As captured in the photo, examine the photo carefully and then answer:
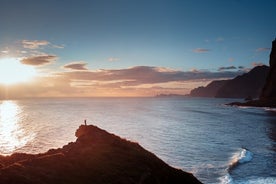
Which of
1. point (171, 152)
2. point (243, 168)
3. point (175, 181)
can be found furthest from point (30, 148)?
point (175, 181)

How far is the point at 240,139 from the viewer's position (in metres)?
64.6

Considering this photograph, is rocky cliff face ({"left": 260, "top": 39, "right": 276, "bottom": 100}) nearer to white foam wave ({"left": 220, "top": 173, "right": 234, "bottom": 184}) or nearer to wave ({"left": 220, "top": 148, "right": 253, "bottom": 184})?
wave ({"left": 220, "top": 148, "right": 253, "bottom": 184})

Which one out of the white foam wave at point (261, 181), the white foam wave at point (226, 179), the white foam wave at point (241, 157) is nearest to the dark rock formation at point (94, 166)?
the white foam wave at point (226, 179)

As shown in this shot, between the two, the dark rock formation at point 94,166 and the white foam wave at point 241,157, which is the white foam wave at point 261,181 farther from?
the dark rock formation at point 94,166

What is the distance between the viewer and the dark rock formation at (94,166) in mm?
15195

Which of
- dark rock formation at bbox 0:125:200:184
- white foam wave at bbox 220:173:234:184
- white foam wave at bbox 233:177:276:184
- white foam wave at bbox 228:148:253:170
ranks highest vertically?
dark rock formation at bbox 0:125:200:184

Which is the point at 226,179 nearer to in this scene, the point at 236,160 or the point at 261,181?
the point at 261,181

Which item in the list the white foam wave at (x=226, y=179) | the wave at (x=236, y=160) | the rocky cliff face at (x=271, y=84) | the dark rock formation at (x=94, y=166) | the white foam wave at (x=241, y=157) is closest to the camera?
the dark rock formation at (x=94, y=166)

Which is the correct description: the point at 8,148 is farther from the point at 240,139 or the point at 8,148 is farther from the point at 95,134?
the point at 240,139

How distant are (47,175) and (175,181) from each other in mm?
9650

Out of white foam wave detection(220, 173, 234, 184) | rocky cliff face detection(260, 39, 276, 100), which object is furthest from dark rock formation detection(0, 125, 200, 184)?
rocky cliff face detection(260, 39, 276, 100)

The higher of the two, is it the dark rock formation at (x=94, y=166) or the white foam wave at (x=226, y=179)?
the dark rock formation at (x=94, y=166)

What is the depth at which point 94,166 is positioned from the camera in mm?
18531

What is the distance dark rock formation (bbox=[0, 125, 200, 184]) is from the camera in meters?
15.2
